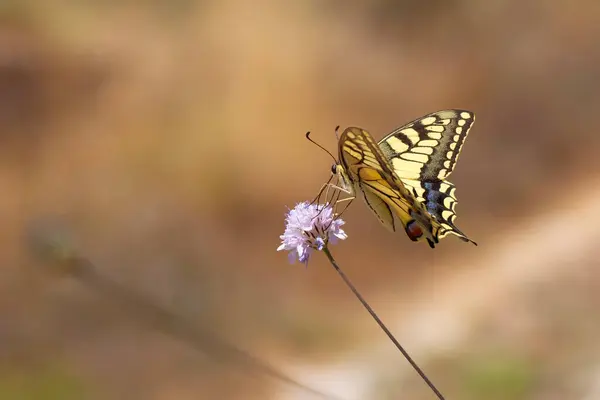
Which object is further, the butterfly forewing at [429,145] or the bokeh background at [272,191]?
the bokeh background at [272,191]

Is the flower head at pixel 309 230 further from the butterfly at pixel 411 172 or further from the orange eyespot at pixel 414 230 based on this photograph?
the orange eyespot at pixel 414 230

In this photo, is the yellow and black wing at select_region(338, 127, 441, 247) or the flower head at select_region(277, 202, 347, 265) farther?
the flower head at select_region(277, 202, 347, 265)

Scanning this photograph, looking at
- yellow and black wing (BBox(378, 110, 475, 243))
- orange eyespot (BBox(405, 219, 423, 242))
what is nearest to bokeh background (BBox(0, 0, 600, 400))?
yellow and black wing (BBox(378, 110, 475, 243))

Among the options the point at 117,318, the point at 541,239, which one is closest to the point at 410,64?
the point at 541,239

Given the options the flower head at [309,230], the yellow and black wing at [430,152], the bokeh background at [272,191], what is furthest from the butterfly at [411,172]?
the bokeh background at [272,191]

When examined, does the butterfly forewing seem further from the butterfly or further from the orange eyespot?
the orange eyespot

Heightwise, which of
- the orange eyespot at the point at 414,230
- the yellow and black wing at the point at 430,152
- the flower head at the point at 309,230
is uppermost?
the yellow and black wing at the point at 430,152

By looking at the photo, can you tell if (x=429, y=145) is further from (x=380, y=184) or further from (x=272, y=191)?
(x=272, y=191)
